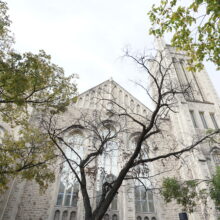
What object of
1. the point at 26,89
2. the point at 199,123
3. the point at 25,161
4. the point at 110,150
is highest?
the point at 199,123

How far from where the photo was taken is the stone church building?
346 inches

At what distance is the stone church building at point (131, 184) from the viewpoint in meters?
8.78

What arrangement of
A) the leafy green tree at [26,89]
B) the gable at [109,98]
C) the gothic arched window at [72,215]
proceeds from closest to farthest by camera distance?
1. the leafy green tree at [26,89]
2. the gothic arched window at [72,215]
3. the gable at [109,98]

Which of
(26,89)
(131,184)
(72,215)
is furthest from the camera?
(131,184)

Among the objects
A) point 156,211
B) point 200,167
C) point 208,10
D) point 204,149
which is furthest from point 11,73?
point 204,149

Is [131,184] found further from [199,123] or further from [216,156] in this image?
[199,123]

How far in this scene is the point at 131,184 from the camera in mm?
11039

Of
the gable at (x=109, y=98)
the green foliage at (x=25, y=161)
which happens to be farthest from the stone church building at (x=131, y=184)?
the green foliage at (x=25, y=161)

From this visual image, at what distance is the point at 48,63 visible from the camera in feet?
25.1

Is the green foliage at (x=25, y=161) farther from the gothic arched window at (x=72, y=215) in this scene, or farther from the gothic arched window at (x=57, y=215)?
the gothic arched window at (x=72, y=215)

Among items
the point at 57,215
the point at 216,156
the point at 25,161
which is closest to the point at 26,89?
the point at 25,161

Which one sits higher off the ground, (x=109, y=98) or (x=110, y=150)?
(x=109, y=98)

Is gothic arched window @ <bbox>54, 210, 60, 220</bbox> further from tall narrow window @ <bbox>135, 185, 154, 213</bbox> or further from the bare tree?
tall narrow window @ <bbox>135, 185, 154, 213</bbox>

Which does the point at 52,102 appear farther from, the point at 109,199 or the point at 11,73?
the point at 109,199
